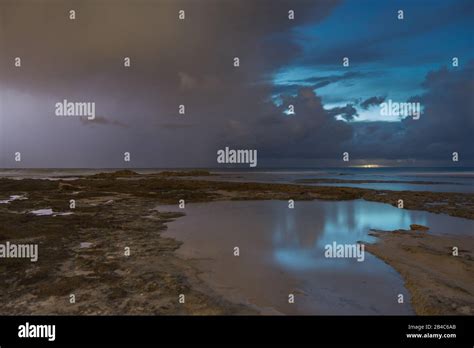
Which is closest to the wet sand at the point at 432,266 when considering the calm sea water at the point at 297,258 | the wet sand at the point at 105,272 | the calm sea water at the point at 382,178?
the wet sand at the point at 105,272

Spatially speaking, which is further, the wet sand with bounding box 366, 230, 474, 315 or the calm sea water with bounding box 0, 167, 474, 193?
the calm sea water with bounding box 0, 167, 474, 193

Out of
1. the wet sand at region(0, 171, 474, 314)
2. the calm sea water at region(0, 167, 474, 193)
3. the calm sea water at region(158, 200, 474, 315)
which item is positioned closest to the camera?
the wet sand at region(0, 171, 474, 314)

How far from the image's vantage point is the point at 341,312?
5.54 meters

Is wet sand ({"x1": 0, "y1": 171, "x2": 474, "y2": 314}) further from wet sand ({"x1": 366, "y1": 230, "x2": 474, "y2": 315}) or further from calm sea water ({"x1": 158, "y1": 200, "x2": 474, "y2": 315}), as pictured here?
calm sea water ({"x1": 158, "y1": 200, "x2": 474, "y2": 315})

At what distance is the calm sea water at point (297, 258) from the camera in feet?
19.6

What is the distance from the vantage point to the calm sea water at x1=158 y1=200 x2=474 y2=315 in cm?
598

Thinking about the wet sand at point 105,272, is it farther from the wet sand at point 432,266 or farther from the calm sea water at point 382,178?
the calm sea water at point 382,178

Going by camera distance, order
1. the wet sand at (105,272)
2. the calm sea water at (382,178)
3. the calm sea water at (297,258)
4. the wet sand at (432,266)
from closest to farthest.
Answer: the wet sand at (105,272), the wet sand at (432,266), the calm sea water at (297,258), the calm sea water at (382,178)

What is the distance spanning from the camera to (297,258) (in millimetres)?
8664

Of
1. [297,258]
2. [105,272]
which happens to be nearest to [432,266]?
[297,258]

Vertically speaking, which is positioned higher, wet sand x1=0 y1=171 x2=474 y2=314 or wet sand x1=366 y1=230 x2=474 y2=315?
wet sand x1=0 y1=171 x2=474 y2=314

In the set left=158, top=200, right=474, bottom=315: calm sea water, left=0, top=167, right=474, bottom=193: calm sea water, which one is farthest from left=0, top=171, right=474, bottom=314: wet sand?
left=0, top=167, right=474, bottom=193: calm sea water

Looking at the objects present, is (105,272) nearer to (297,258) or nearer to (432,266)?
(297,258)
